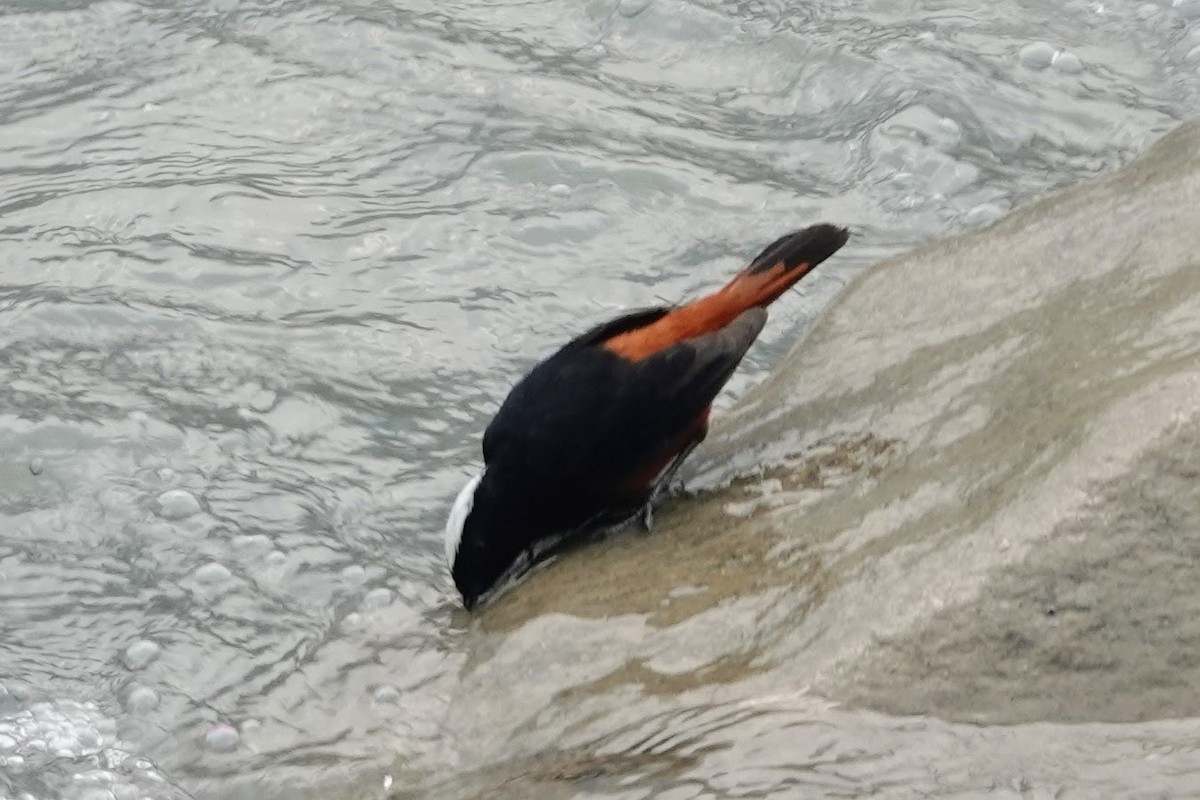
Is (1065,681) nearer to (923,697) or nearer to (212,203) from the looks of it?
(923,697)

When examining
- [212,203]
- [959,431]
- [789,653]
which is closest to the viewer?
[789,653]

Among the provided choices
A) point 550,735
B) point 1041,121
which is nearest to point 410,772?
point 550,735

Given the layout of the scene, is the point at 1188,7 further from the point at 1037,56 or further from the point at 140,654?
the point at 140,654

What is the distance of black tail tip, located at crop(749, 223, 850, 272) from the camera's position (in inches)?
184

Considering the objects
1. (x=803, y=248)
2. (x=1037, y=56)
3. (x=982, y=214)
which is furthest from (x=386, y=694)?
(x=1037, y=56)

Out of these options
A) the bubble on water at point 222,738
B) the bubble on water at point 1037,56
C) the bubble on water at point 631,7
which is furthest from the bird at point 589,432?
the bubble on water at point 631,7

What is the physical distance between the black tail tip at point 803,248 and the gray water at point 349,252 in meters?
0.77

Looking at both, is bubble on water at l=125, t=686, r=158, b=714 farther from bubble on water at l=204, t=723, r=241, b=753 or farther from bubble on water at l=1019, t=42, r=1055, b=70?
bubble on water at l=1019, t=42, r=1055, b=70

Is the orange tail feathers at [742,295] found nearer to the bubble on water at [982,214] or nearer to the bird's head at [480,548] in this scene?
the bird's head at [480,548]

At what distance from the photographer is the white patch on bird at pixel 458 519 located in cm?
446

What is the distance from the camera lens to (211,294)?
5863mm

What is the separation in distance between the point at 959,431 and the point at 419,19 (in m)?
4.15

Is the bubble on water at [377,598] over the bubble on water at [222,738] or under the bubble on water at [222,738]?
over

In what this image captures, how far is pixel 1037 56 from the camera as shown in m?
6.93
